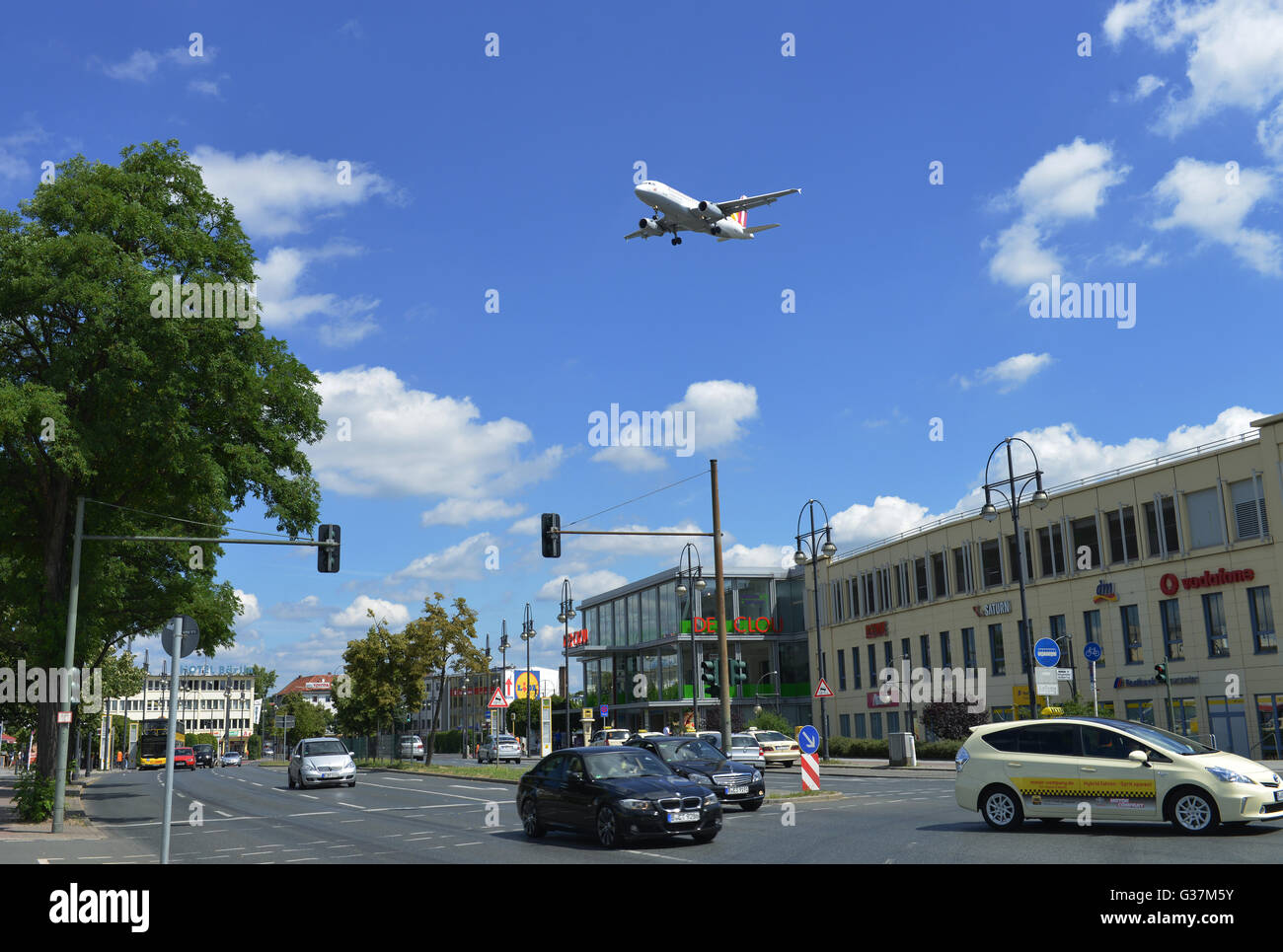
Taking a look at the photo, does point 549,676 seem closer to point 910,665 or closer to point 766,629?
point 766,629

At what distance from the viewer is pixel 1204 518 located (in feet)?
138

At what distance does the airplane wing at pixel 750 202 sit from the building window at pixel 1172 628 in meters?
22.4

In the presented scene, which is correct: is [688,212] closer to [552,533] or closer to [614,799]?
[552,533]

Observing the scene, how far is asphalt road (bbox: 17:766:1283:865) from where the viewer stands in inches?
510

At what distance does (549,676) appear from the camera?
392 feet

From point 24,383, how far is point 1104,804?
67.3ft

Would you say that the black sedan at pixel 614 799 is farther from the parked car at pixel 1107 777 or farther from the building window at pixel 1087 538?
the building window at pixel 1087 538

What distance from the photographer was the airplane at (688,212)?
37688 millimetres

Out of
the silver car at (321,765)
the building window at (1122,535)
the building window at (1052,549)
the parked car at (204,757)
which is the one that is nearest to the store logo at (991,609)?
the building window at (1052,549)

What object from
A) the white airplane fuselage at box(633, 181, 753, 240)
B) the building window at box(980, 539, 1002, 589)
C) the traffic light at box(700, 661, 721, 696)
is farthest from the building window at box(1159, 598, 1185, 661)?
the traffic light at box(700, 661, 721, 696)

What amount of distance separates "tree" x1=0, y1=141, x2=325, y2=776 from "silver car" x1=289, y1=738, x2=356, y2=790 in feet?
39.0

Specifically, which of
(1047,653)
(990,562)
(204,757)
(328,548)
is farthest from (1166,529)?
(204,757)
